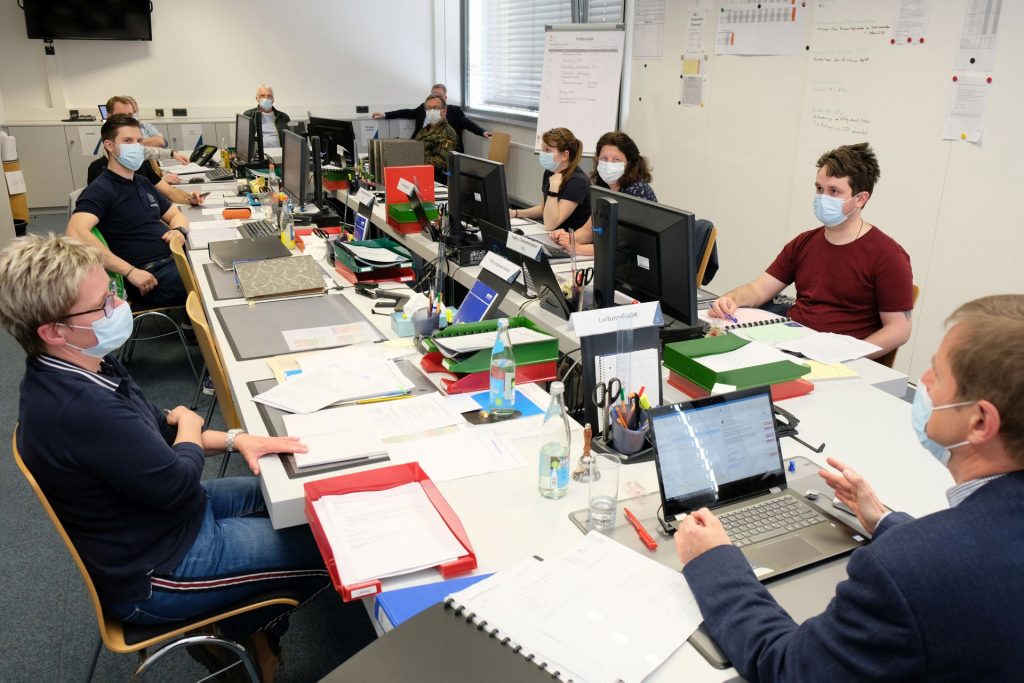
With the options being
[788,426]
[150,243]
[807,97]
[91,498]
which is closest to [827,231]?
[788,426]

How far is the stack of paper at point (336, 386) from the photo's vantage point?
197 cm

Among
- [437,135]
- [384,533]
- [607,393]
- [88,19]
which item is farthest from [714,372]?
[88,19]

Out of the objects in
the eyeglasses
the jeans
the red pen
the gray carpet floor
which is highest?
the eyeglasses

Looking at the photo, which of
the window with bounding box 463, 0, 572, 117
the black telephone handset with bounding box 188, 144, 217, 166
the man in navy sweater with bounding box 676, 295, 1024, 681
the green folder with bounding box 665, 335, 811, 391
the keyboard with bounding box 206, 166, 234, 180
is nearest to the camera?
the man in navy sweater with bounding box 676, 295, 1024, 681

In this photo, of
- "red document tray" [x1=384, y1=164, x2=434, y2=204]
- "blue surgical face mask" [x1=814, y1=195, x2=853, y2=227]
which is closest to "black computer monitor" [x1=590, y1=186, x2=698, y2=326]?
"blue surgical face mask" [x1=814, y1=195, x2=853, y2=227]

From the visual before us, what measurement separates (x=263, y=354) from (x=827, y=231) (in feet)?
6.88

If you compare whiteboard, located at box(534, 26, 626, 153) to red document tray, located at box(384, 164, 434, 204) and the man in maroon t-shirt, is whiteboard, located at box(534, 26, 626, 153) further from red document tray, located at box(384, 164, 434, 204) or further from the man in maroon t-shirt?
the man in maroon t-shirt

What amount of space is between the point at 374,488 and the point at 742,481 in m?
0.75

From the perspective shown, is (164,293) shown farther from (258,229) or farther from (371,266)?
(371,266)

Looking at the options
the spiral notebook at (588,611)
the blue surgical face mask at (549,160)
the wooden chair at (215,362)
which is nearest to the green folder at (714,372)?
the spiral notebook at (588,611)

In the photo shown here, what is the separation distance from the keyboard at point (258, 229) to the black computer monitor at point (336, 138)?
129 centimetres

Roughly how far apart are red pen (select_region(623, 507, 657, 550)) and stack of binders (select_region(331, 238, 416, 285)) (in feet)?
6.22

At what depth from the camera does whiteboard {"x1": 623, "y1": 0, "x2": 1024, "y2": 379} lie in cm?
326

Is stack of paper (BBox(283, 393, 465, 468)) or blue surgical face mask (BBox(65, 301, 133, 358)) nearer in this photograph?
blue surgical face mask (BBox(65, 301, 133, 358))
